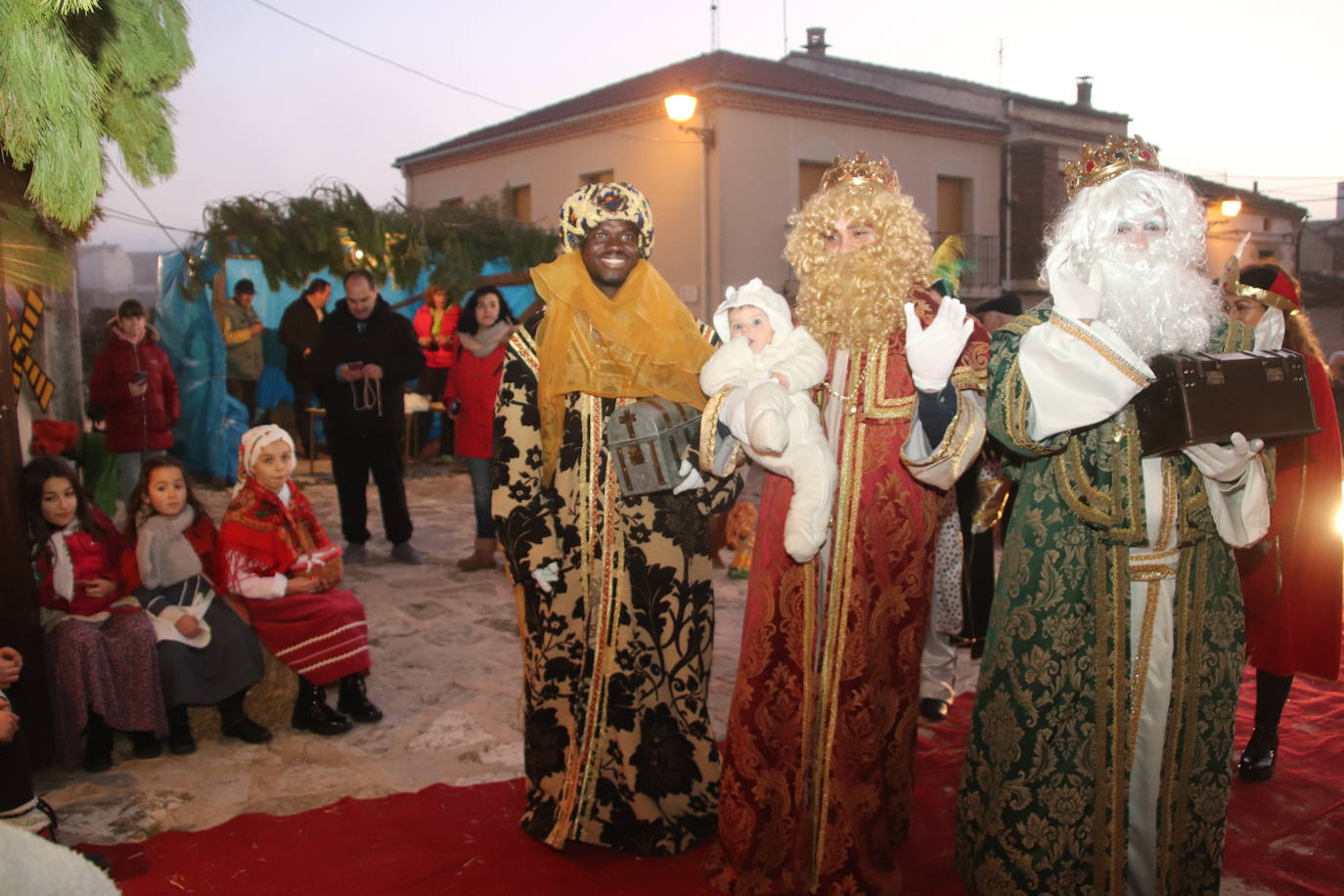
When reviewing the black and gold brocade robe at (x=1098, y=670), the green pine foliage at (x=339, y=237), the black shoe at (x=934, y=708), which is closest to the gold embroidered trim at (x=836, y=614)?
the black and gold brocade robe at (x=1098, y=670)

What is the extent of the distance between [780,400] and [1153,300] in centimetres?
107

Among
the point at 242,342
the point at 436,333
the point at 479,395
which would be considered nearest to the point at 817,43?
the point at 436,333

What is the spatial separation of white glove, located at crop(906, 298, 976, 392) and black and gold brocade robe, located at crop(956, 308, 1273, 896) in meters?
0.16

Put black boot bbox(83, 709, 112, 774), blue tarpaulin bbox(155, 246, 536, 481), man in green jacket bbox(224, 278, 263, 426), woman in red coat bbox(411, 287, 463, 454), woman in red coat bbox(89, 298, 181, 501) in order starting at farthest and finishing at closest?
woman in red coat bbox(411, 287, 463, 454) → man in green jacket bbox(224, 278, 263, 426) → blue tarpaulin bbox(155, 246, 536, 481) → woman in red coat bbox(89, 298, 181, 501) → black boot bbox(83, 709, 112, 774)

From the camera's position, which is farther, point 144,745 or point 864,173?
point 144,745

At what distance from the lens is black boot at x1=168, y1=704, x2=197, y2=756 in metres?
4.52

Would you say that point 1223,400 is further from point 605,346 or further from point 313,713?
point 313,713

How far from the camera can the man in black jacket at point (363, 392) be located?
25.2 feet

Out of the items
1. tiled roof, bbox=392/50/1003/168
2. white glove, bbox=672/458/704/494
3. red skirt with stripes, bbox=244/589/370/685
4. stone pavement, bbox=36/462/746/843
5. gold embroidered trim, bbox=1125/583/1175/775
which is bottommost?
stone pavement, bbox=36/462/746/843

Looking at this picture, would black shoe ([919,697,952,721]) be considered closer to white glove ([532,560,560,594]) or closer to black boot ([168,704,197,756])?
white glove ([532,560,560,594])

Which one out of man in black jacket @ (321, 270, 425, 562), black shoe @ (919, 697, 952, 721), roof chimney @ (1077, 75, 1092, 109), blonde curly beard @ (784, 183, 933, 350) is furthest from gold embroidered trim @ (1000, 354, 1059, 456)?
roof chimney @ (1077, 75, 1092, 109)

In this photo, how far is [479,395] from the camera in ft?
26.0

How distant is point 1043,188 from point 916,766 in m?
21.0

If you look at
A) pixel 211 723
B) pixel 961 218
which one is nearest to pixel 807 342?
pixel 211 723
